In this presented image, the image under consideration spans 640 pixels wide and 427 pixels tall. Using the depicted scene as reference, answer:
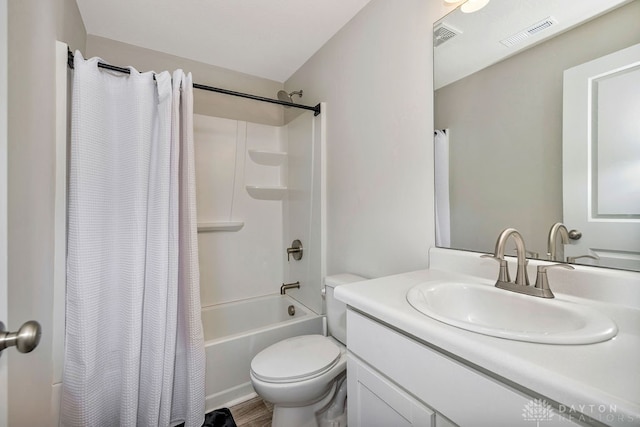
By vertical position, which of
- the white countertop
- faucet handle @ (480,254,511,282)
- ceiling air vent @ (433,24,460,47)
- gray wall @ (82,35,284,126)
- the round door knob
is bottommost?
the white countertop

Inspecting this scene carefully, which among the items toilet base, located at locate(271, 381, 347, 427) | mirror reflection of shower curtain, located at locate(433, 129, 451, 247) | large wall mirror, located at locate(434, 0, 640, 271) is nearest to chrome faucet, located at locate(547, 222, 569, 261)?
large wall mirror, located at locate(434, 0, 640, 271)

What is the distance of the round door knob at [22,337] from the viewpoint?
1.55 feet

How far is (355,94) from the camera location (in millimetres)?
1618

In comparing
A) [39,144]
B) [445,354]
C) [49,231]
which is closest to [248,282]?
[49,231]

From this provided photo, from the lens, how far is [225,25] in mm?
1668

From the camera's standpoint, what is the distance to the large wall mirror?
0.74 meters

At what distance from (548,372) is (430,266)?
2.46 feet

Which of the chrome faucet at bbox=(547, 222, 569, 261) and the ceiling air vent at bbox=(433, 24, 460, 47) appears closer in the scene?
the chrome faucet at bbox=(547, 222, 569, 261)

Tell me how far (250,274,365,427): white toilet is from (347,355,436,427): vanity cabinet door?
282mm

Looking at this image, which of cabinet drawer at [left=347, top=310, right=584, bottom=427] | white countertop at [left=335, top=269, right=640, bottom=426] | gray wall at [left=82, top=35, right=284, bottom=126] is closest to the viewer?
white countertop at [left=335, top=269, right=640, bottom=426]

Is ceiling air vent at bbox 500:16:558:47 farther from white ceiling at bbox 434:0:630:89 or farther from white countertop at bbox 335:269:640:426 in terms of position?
white countertop at bbox 335:269:640:426

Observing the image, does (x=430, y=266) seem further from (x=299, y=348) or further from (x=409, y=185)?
(x=299, y=348)

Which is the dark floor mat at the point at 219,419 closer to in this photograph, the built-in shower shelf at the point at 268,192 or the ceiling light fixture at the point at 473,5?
the built-in shower shelf at the point at 268,192

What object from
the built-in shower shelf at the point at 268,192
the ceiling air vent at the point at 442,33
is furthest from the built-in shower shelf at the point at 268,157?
the ceiling air vent at the point at 442,33
